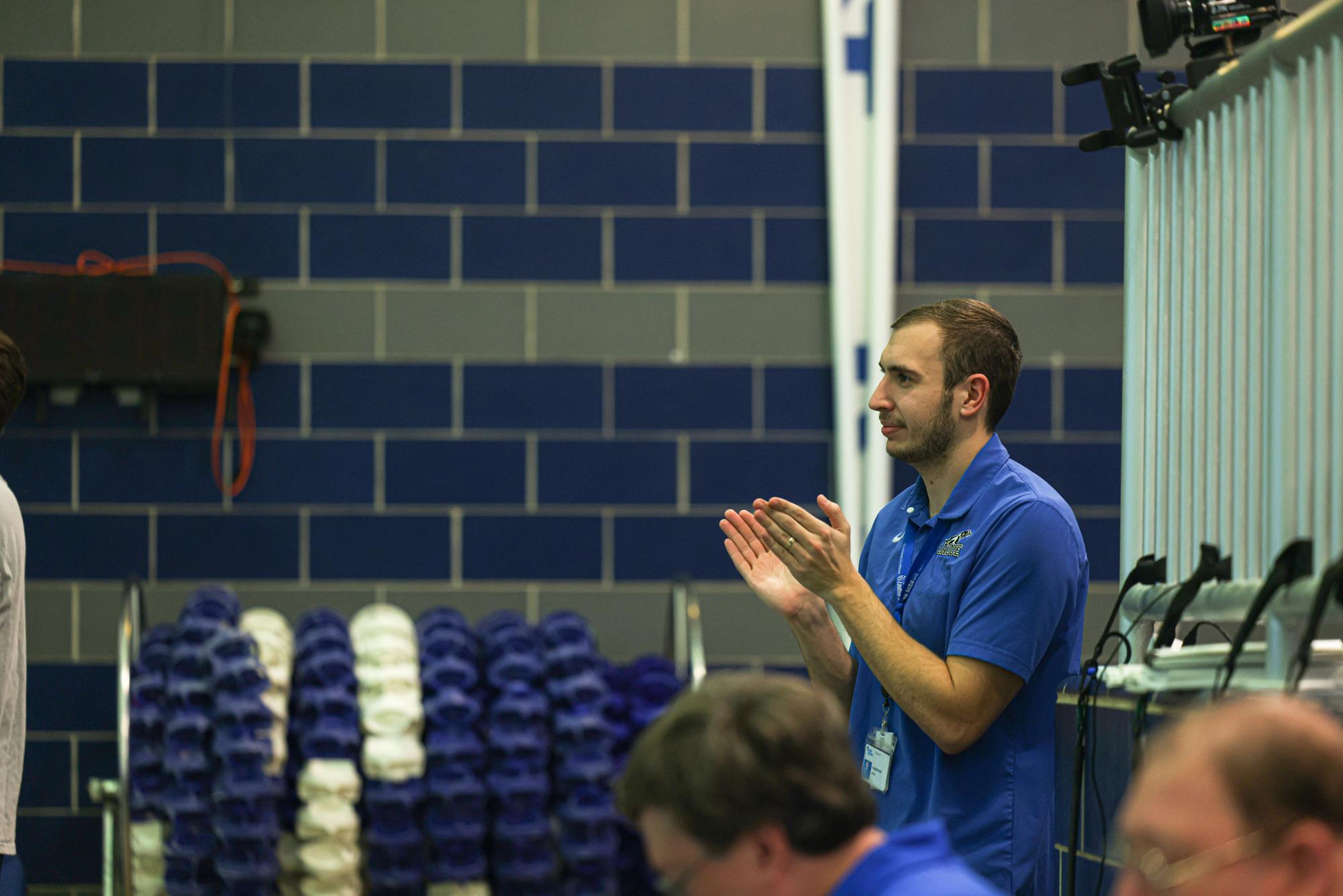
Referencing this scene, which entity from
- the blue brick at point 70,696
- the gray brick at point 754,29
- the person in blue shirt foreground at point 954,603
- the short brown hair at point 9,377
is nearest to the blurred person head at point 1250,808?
the person in blue shirt foreground at point 954,603

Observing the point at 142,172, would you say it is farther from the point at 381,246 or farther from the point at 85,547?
the point at 85,547

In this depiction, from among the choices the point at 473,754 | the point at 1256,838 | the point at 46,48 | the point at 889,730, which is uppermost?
the point at 46,48

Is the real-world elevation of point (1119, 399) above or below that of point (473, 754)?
above

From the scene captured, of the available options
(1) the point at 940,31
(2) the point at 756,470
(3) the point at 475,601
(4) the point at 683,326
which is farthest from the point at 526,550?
(1) the point at 940,31

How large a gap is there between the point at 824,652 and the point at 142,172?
10.3ft

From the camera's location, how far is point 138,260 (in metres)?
4.71

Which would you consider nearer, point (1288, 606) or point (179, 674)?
point (1288, 606)

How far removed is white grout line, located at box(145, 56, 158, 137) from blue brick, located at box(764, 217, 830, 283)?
2.06 m

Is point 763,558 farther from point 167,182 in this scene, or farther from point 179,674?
point 167,182

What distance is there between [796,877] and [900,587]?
144 cm

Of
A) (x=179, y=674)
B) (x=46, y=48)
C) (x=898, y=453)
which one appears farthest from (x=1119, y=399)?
(x=46, y=48)

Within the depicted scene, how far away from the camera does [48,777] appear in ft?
15.1

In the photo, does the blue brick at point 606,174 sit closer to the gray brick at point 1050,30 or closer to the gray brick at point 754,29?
the gray brick at point 754,29

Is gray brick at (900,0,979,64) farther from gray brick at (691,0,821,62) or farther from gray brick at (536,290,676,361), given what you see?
gray brick at (536,290,676,361)
